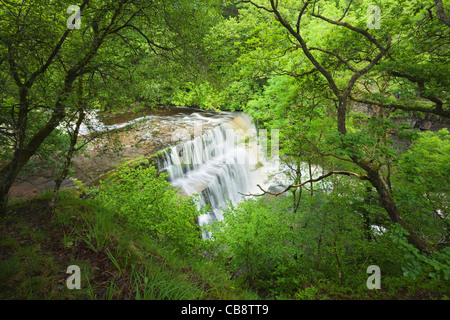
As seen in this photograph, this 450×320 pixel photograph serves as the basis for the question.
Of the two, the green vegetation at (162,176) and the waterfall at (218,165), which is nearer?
the green vegetation at (162,176)

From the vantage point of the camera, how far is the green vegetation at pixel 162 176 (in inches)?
112

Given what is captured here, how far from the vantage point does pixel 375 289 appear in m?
3.87

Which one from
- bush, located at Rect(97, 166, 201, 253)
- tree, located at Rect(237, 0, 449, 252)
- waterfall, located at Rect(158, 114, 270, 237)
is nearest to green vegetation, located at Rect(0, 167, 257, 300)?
bush, located at Rect(97, 166, 201, 253)

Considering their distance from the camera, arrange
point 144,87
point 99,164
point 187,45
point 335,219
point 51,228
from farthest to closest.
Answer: point 99,164 < point 335,219 < point 144,87 < point 187,45 < point 51,228

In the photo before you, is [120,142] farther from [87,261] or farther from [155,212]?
[87,261]

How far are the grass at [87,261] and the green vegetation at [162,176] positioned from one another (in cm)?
2

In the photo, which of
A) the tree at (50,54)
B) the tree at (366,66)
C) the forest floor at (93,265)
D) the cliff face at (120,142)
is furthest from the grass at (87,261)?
the tree at (366,66)

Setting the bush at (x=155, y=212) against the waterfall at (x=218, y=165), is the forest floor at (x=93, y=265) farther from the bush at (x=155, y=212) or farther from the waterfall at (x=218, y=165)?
the waterfall at (x=218, y=165)

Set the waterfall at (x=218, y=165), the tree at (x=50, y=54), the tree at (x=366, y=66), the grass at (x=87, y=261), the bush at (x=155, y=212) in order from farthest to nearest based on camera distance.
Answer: the waterfall at (x=218, y=165) < the bush at (x=155, y=212) < the tree at (x=366, y=66) < the tree at (x=50, y=54) < the grass at (x=87, y=261)

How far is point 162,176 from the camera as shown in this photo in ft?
19.0

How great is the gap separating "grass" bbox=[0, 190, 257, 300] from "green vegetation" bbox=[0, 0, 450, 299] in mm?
21

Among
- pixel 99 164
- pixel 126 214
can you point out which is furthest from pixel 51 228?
pixel 99 164
